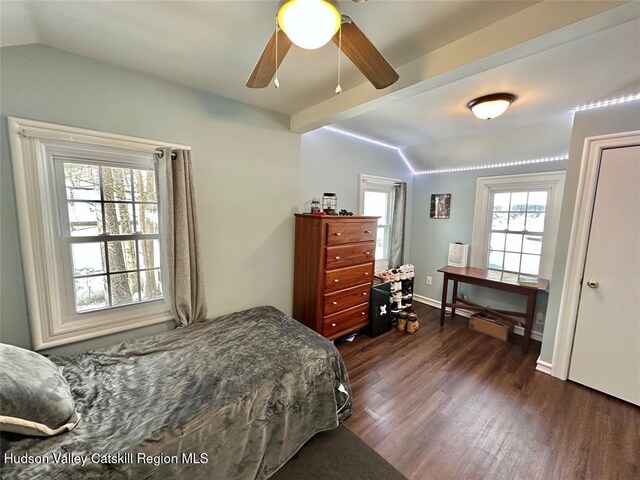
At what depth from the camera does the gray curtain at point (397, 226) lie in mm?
3979

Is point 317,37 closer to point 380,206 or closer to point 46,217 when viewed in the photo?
point 46,217

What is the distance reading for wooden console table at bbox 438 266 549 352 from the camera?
8.98 feet

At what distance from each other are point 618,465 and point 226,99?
3.78 m

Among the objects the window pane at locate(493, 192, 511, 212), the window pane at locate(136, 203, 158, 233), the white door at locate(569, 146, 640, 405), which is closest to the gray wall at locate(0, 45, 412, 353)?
the window pane at locate(136, 203, 158, 233)

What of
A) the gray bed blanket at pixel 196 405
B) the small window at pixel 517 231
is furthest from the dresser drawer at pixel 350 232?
the small window at pixel 517 231

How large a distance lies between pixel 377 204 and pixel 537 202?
1977 mm

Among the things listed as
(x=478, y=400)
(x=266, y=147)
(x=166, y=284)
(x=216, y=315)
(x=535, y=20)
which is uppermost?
(x=535, y=20)

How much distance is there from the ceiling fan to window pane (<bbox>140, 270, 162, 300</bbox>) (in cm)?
166

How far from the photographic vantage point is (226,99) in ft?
7.35

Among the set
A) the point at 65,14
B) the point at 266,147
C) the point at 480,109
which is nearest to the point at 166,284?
the point at 266,147

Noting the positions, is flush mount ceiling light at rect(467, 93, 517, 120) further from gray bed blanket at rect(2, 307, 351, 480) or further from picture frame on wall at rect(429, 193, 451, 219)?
gray bed blanket at rect(2, 307, 351, 480)

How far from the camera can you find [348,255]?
9.02ft

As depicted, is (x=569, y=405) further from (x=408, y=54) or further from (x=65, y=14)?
(x=65, y=14)

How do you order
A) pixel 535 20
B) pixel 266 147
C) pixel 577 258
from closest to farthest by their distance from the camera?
pixel 535 20 → pixel 577 258 → pixel 266 147
